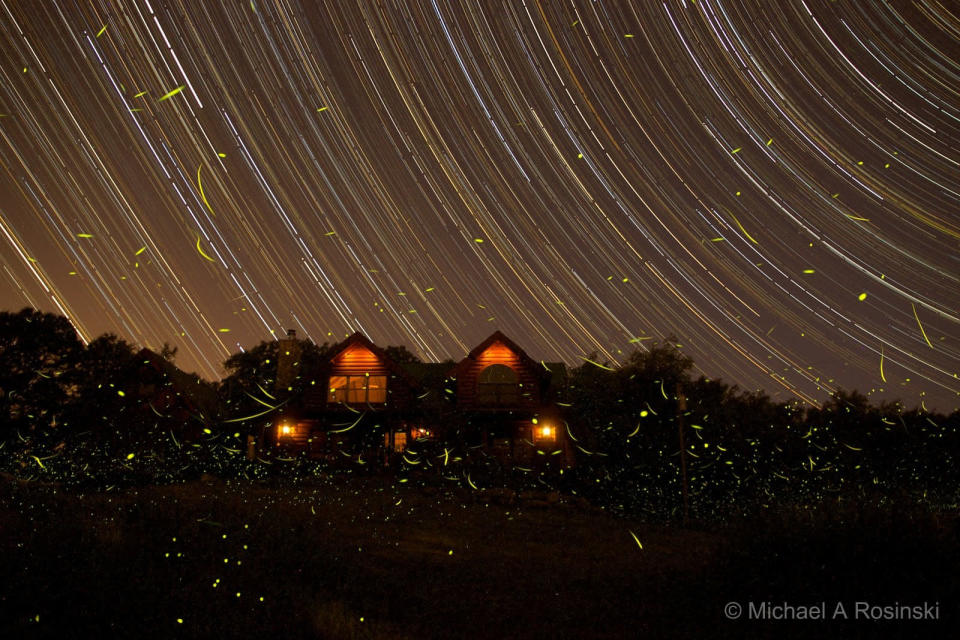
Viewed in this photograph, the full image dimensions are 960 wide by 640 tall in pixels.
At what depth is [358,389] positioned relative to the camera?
104ft

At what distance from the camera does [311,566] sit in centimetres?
874

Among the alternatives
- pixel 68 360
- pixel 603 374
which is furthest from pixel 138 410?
pixel 603 374

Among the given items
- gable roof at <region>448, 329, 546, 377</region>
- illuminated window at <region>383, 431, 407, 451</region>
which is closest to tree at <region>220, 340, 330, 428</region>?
illuminated window at <region>383, 431, 407, 451</region>

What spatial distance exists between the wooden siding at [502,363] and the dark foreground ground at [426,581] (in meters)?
19.6

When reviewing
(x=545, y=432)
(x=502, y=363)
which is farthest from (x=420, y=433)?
(x=545, y=432)

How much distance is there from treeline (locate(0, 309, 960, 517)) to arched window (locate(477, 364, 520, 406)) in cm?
280

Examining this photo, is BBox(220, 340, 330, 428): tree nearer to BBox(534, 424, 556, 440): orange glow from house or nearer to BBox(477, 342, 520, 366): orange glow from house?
BBox(477, 342, 520, 366): orange glow from house

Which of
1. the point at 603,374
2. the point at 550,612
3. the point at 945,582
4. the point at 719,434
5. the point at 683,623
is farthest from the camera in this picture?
the point at 603,374

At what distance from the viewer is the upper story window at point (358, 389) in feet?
104

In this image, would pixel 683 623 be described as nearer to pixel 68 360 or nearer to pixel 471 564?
pixel 471 564

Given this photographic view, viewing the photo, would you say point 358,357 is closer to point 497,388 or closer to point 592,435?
point 497,388

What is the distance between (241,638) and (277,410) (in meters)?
28.2

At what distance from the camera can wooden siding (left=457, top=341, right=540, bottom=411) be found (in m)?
31.3

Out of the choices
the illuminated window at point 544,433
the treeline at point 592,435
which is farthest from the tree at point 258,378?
the illuminated window at point 544,433
